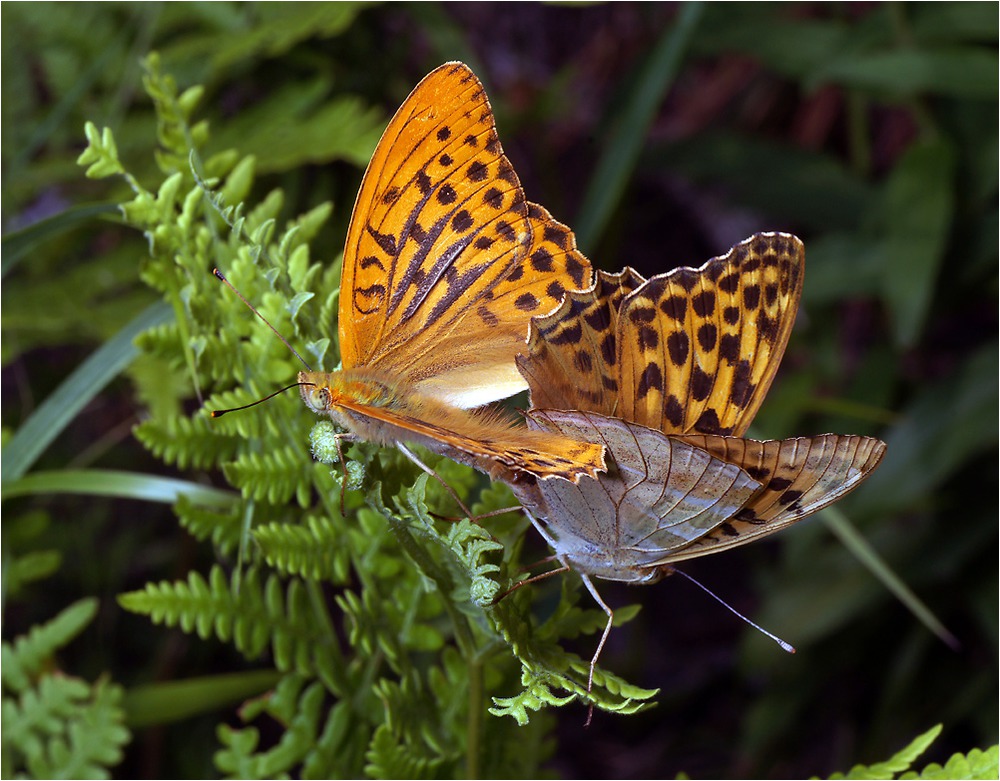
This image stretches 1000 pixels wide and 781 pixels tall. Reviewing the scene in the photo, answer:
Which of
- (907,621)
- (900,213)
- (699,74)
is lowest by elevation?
(907,621)

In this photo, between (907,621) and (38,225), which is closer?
(38,225)

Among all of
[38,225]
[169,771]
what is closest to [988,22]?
[38,225]

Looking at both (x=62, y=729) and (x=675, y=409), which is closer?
(x=675, y=409)

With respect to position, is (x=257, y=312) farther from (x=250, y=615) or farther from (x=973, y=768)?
(x=973, y=768)

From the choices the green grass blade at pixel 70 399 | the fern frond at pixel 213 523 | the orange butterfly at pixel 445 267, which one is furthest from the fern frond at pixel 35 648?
the orange butterfly at pixel 445 267

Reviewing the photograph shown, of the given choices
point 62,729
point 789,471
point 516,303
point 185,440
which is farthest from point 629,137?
point 62,729

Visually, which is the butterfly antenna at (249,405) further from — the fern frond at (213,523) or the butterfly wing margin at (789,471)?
the butterfly wing margin at (789,471)

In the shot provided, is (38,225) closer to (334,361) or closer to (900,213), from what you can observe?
(334,361)

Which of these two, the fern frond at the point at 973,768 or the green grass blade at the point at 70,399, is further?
the green grass blade at the point at 70,399
